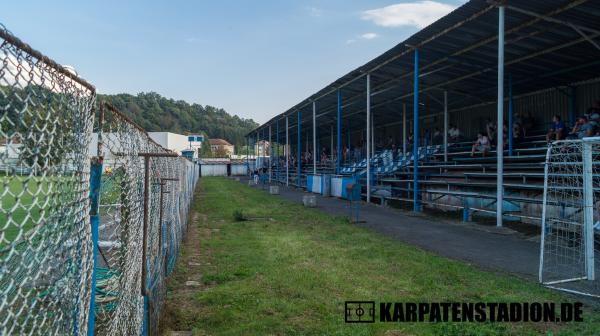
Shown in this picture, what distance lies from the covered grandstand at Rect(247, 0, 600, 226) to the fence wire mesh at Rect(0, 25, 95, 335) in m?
11.4

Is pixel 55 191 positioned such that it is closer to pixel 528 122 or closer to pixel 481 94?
pixel 528 122

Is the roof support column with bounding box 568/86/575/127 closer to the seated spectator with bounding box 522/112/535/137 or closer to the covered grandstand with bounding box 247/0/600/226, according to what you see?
the covered grandstand with bounding box 247/0/600/226

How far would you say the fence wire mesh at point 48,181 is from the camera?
150cm

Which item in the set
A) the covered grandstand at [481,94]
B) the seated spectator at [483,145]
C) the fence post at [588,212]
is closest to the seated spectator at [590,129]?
the covered grandstand at [481,94]

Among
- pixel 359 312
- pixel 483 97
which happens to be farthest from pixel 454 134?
pixel 359 312

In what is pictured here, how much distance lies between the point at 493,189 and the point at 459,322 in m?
11.4

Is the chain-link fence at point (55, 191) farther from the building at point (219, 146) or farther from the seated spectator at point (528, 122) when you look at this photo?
the building at point (219, 146)

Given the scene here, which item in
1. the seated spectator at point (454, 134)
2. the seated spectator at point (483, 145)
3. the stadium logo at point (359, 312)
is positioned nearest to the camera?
the stadium logo at point (359, 312)

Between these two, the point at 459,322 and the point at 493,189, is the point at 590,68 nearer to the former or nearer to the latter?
the point at 493,189

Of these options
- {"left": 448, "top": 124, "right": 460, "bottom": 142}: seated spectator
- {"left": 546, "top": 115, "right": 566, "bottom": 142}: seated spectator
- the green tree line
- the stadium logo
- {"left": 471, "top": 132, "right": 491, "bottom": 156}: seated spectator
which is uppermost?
the green tree line

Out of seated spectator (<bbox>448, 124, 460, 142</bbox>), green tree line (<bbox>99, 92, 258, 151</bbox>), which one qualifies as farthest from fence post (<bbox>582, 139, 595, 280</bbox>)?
green tree line (<bbox>99, 92, 258, 151</bbox>)

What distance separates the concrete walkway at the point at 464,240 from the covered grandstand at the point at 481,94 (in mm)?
958

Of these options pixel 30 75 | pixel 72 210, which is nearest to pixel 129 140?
pixel 72 210

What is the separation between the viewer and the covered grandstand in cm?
1221
